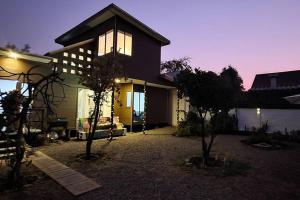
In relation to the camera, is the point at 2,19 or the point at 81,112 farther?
the point at 2,19

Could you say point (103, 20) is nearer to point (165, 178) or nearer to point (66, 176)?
point (66, 176)

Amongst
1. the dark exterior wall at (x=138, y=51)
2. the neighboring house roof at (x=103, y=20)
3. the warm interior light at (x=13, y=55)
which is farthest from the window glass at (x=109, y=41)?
the warm interior light at (x=13, y=55)

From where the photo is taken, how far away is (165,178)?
5719 mm

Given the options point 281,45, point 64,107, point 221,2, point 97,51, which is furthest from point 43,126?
point 281,45

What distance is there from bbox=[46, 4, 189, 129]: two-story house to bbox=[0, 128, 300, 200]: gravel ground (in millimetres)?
4866

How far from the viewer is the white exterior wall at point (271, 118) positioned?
13.6 meters

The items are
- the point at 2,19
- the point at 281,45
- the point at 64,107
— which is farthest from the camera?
the point at 2,19

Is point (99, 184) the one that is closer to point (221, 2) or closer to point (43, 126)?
point (43, 126)

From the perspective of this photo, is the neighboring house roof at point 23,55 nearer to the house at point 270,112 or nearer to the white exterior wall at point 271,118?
the house at point 270,112

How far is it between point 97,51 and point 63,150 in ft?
25.4

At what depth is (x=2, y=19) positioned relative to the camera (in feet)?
269

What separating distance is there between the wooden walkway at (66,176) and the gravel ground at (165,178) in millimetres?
177

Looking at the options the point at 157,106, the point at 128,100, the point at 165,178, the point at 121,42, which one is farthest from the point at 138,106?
the point at 165,178

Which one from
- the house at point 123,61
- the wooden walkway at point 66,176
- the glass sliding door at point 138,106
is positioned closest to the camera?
the wooden walkway at point 66,176
